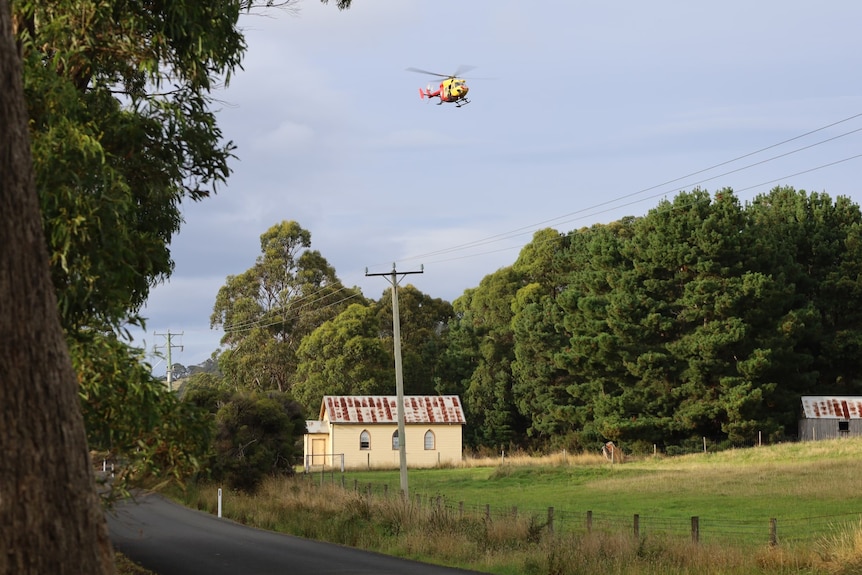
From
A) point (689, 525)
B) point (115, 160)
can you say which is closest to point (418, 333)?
point (689, 525)

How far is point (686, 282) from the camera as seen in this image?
69.0 m

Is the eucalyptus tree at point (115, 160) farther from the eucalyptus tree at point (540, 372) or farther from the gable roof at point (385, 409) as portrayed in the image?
the eucalyptus tree at point (540, 372)

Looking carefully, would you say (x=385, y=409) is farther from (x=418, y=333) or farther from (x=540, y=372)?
(x=418, y=333)

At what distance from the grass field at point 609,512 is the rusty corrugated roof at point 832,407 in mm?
8497

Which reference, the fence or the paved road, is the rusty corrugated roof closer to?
the fence

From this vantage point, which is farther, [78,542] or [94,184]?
[94,184]

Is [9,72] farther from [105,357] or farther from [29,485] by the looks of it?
[105,357]

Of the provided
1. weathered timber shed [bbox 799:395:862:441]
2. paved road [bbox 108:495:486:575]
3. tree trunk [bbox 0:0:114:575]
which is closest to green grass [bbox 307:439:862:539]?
paved road [bbox 108:495:486:575]

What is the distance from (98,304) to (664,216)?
61.0 meters

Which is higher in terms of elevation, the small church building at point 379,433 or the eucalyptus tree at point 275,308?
the eucalyptus tree at point 275,308

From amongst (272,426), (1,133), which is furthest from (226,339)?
(1,133)

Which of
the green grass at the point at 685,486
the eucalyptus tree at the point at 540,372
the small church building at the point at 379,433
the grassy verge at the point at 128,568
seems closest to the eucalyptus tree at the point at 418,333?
the eucalyptus tree at the point at 540,372

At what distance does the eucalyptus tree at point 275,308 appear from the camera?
8219 cm

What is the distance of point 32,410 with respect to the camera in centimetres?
650
